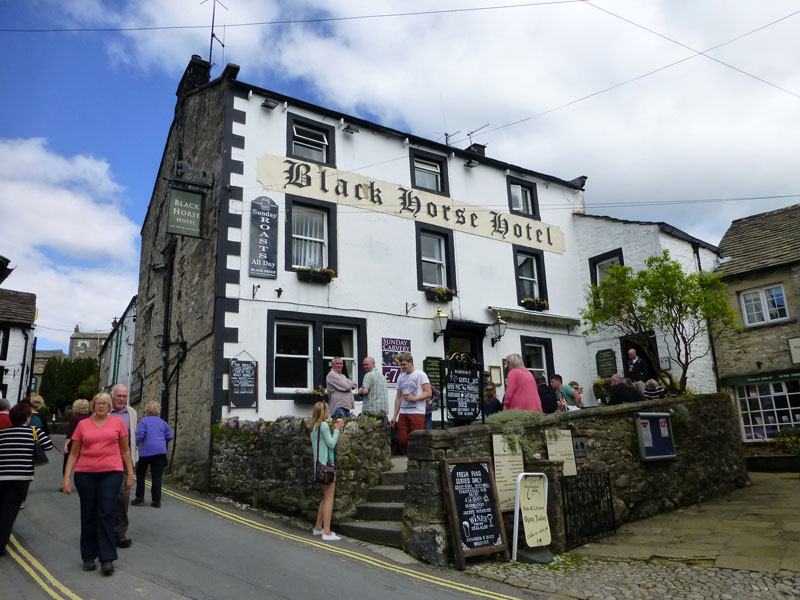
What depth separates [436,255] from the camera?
50.6 feet

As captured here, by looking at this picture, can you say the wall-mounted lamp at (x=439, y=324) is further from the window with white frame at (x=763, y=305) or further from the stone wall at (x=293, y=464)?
the window with white frame at (x=763, y=305)

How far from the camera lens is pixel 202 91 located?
14.6 metres

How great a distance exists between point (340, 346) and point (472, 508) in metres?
6.74

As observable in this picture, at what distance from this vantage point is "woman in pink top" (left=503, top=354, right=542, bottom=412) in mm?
9164

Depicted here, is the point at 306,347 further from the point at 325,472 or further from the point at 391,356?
the point at 325,472

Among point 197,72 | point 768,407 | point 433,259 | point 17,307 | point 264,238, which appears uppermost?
point 197,72

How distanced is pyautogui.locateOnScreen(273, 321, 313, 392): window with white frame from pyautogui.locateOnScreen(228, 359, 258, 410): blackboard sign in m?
0.57

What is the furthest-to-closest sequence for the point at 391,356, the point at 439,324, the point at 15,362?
the point at 15,362 < the point at 439,324 < the point at 391,356

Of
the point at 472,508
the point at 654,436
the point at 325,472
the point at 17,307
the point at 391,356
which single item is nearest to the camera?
the point at 472,508

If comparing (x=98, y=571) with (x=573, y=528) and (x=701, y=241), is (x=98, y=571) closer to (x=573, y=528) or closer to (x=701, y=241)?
(x=573, y=528)

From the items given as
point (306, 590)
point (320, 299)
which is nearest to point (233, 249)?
point (320, 299)

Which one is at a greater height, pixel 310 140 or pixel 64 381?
pixel 310 140

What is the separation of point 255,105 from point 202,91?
2.35 metres

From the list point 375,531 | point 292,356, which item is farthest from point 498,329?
point 375,531
